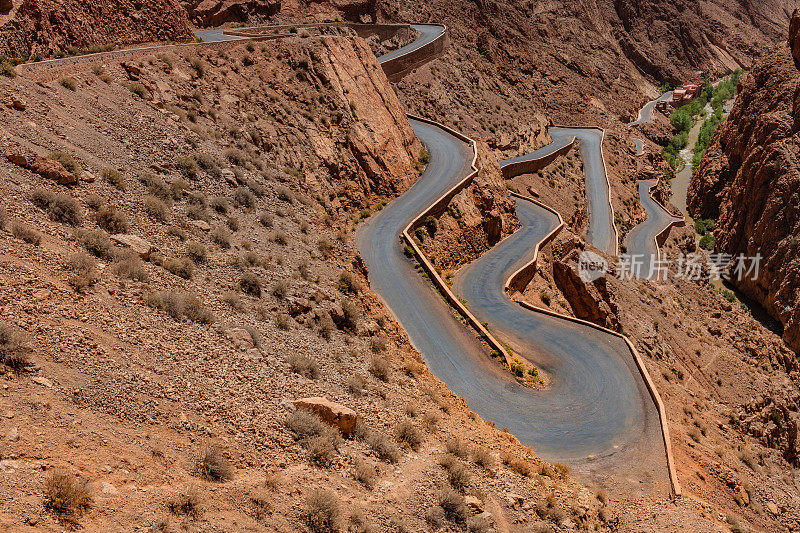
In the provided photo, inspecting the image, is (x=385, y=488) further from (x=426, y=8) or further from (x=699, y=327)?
(x=426, y=8)

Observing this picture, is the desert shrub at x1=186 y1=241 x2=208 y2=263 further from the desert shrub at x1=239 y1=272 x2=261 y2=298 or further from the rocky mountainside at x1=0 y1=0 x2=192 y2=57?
the rocky mountainside at x1=0 y1=0 x2=192 y2=57

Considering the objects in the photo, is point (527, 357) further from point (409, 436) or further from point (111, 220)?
point (111, 220)

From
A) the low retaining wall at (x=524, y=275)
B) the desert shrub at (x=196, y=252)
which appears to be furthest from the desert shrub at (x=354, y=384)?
the low retaining wall at (x=524, y=275)

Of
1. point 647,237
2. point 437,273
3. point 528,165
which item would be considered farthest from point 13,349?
point 647,237

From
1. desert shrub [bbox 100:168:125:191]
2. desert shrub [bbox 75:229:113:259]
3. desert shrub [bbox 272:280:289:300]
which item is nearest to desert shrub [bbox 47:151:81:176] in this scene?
desert shrub [bbox 100:168:125:191]

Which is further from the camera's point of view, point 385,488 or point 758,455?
point 758,455

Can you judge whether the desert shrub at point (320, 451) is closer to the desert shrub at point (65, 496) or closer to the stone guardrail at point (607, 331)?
the desert shrub at point (65, 496)

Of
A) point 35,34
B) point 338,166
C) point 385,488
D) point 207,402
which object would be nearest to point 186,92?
point 35,34
